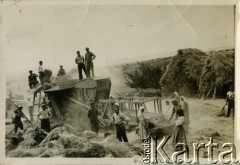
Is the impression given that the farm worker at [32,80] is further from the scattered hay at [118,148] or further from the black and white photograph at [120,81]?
the scattered hay at [118,148]

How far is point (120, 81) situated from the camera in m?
1.43

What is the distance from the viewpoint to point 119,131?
4.66ft

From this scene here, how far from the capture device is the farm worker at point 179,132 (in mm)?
1397

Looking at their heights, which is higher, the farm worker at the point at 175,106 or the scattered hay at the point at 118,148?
the farm worker at the point at 175,106

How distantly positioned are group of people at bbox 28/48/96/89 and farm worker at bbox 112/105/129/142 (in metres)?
0.18

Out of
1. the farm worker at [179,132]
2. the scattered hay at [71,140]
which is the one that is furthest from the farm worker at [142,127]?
the scattered hay at [71,140]

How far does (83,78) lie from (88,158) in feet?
1.01

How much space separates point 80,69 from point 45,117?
0.23 metres

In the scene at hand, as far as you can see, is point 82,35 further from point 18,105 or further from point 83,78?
point 18,105

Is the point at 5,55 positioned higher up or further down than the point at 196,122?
higher up

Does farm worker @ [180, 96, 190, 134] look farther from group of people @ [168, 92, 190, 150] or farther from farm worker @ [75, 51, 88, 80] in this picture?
farm worker @ [75, 51, 88, 80]

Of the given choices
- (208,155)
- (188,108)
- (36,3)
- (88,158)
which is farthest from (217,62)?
(36,3)

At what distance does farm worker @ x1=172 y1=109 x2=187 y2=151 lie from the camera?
1397 mm

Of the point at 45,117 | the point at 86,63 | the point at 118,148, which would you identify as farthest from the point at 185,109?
the point at 45,117
